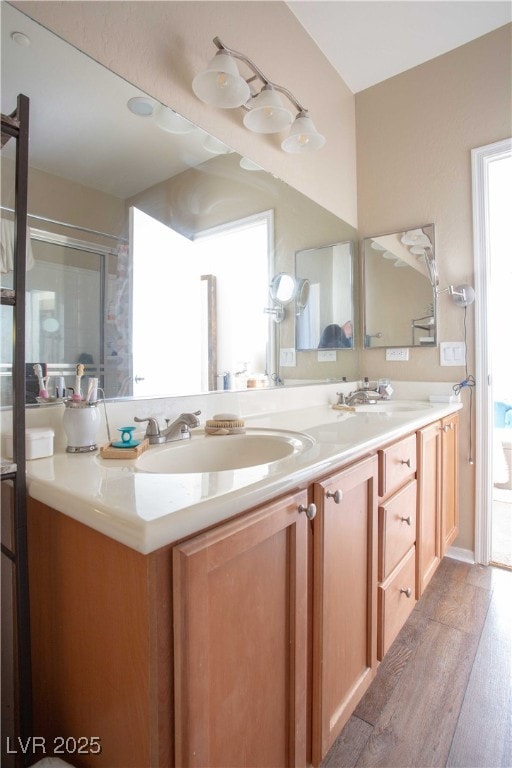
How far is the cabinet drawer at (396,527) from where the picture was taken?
1.12 meters

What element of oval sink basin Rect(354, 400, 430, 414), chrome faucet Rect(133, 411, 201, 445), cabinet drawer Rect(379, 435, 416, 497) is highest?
chrome faucet Rect(133, 411, 201, 445)

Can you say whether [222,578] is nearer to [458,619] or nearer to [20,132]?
[20,132]

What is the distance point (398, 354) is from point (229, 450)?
61.2 inches

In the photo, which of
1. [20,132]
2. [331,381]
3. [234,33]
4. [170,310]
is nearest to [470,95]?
[234,33]

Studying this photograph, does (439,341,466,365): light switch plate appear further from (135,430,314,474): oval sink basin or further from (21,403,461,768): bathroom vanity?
(135,430,314,474): oval sink basin

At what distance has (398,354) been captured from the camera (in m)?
2.26

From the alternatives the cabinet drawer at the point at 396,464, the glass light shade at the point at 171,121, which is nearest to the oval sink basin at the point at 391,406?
the cabinet drawer at the point at 396,464

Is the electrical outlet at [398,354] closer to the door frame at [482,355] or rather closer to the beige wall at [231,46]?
the door frame at [482,355]

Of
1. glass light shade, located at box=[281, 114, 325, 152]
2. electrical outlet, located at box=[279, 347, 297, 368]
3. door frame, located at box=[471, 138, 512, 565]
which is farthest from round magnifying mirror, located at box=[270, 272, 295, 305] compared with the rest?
door frame, located at box=[471, 138, 512, 565]

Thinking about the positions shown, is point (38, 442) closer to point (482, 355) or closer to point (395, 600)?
point (395, 600)

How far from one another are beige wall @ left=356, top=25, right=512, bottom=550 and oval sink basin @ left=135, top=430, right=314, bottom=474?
1457mm

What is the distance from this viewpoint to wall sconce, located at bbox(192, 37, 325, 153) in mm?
1192

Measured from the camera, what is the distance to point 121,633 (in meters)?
0.54

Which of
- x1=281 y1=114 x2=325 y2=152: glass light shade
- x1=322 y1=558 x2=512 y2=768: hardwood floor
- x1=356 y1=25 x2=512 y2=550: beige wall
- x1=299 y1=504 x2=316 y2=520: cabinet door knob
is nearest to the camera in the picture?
x1=299 y1=504 x2=316 y2=520: cabinet door knob
